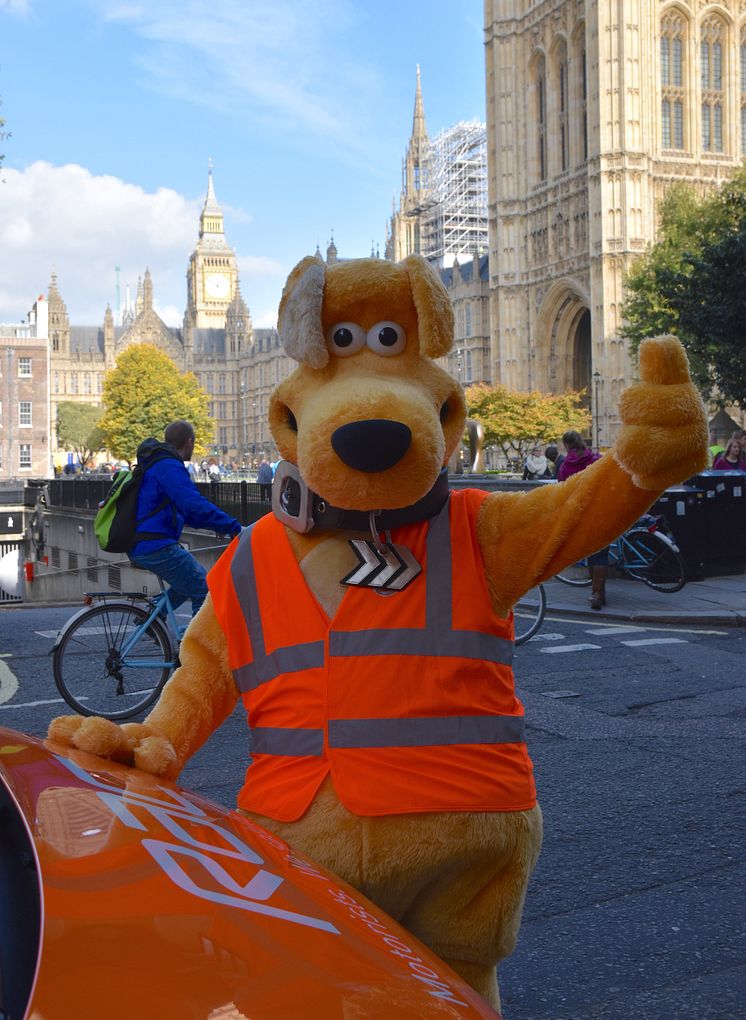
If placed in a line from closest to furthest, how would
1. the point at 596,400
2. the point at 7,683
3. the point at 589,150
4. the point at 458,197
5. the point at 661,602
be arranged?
the point at 7,683
the point at 661,602
the point at 596,400
the point at 589,150
the point at 458,197

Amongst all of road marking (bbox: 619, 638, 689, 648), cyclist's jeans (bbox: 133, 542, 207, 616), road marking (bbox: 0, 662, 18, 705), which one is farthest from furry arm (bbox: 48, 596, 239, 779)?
road marking (bbox: 619, 638, 689, 648)

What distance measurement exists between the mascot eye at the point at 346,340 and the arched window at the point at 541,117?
59.5 metres

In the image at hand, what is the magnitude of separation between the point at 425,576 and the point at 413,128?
108195 millimetres

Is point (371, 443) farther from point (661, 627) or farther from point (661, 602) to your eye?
point (661, 602)

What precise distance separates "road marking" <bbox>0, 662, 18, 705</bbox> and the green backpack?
48.2 inches

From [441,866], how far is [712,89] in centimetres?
5974

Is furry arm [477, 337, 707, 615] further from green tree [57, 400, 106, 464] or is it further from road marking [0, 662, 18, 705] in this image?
green tree [57, 400, 106, 464]

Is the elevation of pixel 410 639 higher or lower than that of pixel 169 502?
lower

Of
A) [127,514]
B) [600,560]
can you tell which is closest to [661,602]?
[600,560]

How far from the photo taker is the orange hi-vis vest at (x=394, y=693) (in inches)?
73.6

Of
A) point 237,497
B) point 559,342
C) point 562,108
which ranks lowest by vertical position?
point 237,497

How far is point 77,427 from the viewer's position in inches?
3755

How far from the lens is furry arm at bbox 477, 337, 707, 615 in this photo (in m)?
1.92

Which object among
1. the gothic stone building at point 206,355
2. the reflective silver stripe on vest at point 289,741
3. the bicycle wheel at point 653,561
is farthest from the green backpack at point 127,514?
the gothic stone building at point 206,355
